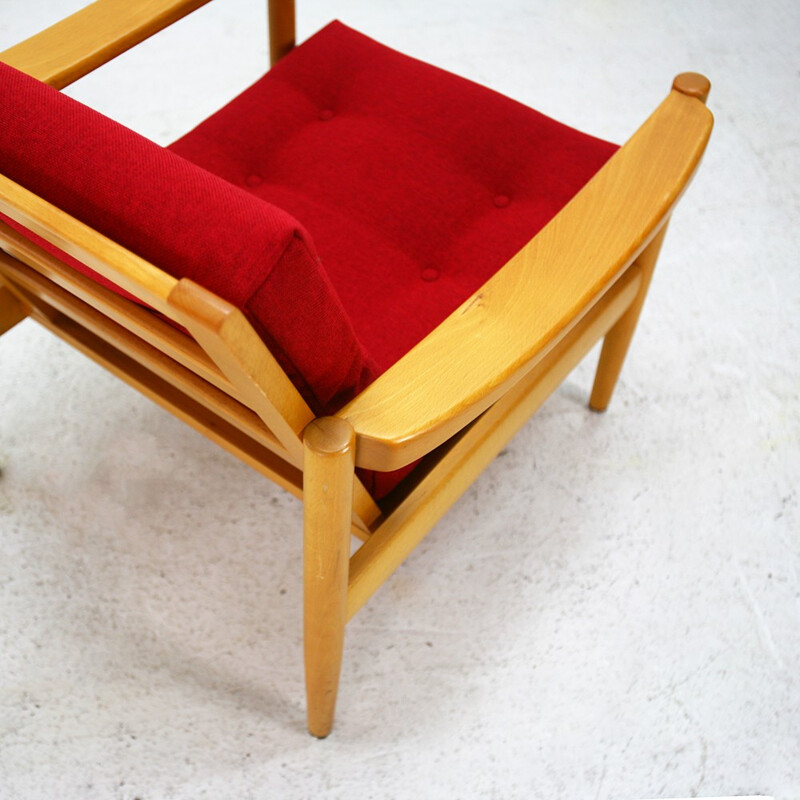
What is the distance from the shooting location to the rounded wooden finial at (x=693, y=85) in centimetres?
115

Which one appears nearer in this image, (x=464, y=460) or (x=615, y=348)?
(x=464, y=460)

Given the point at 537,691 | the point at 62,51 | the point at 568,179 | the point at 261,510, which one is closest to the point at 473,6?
the point at 568,179

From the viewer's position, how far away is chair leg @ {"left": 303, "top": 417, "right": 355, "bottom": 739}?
0.81 meters

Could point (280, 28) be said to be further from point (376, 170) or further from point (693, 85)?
point (693, 85)

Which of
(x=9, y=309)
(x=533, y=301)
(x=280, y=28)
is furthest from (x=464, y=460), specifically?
Answer: (x=280, y=28)

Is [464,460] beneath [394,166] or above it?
beneath

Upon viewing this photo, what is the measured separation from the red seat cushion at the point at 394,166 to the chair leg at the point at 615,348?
18 cm

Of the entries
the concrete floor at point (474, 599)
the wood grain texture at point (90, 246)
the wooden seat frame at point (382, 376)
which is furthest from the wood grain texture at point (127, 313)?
the concrete floor at point (474, 599)

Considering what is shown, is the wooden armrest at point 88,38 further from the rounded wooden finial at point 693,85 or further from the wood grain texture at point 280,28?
the rounded wooden finial at point 693,85

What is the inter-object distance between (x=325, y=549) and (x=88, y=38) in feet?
2.80

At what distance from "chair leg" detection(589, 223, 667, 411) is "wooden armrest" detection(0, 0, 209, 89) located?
2.68 feet

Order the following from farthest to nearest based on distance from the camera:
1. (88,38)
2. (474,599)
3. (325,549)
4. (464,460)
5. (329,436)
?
(474,599) < (88,38) < (464,460) < (325,549) < (329,436)

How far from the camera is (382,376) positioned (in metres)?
0.88

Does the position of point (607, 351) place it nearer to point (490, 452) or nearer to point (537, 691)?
point (490, 452)
